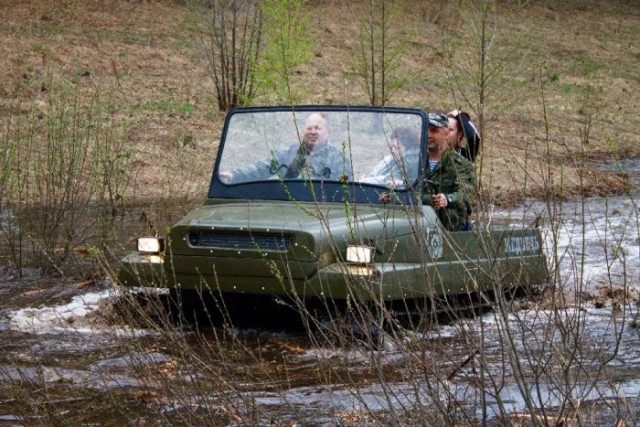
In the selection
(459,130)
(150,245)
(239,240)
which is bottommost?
(150,245)

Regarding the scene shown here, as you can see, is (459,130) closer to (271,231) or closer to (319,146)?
(319,146)

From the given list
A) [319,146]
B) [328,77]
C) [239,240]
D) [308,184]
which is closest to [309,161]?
[319,146]

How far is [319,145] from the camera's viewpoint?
362 inches

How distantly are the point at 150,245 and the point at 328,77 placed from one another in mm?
17988

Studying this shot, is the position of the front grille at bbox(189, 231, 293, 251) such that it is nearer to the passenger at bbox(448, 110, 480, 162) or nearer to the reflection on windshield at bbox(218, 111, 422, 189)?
the reflection on windshield at bbox(218, 111, 422, 189)

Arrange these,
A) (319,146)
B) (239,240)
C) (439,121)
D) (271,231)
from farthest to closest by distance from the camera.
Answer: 1. (319,146)
2. (439,121)
3. (239,240)
4. (271,231)

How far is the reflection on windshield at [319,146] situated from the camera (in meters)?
9.06

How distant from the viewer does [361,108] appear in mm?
Result: 9391

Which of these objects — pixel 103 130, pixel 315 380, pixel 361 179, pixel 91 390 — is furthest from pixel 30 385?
pixel 103 130

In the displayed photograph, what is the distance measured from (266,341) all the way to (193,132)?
11.9 metres

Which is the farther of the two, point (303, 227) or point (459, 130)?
point (459, 130)

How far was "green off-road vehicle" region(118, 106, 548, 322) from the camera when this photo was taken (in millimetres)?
7914

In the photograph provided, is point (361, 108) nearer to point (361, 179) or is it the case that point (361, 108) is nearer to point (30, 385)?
point (361, 179)

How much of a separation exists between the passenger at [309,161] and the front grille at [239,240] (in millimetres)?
971
